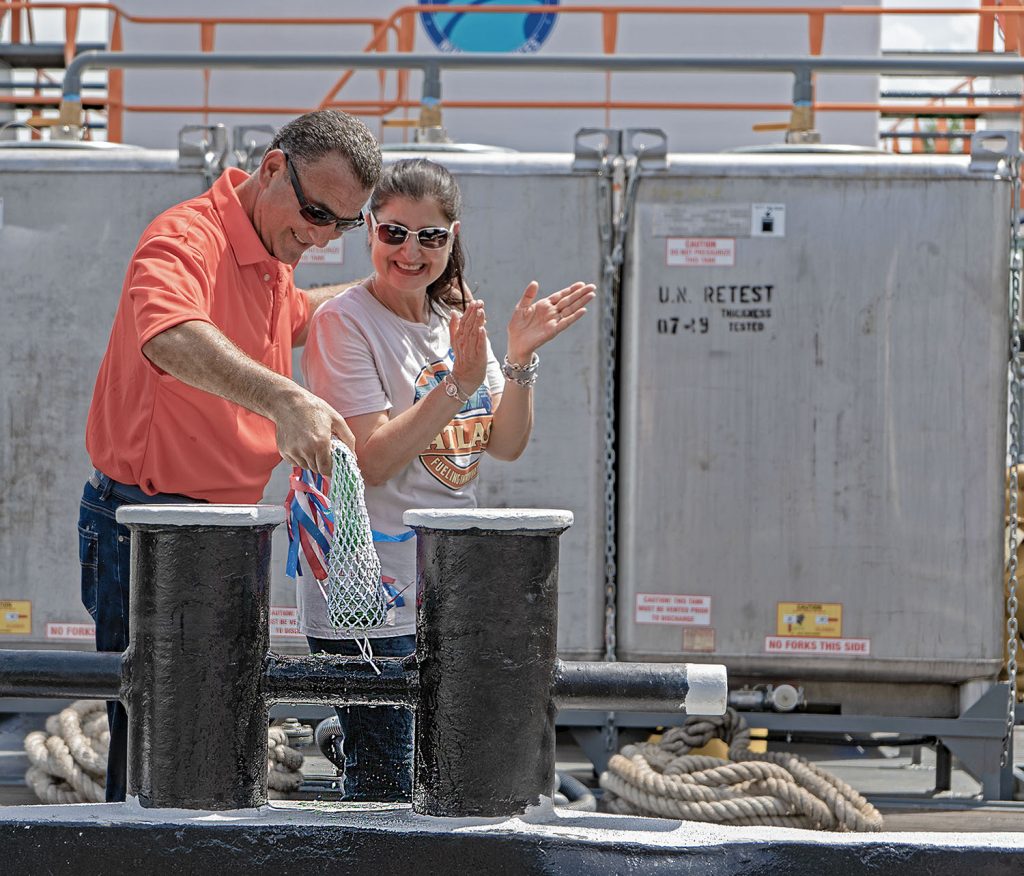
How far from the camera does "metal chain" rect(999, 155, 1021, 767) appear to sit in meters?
4.87

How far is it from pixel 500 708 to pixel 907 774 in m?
3.90

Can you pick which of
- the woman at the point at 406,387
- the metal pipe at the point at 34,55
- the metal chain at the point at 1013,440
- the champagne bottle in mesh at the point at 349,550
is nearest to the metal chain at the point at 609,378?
the metal chain at the point at 1013,440

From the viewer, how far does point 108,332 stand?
16.4ft

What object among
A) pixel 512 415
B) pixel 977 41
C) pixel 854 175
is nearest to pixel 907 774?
pixel 854 175

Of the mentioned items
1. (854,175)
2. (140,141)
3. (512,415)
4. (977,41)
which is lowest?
(512,415)

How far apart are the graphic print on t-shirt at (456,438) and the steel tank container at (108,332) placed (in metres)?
1.88

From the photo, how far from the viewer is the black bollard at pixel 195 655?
1.96 metres

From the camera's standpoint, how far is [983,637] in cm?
485

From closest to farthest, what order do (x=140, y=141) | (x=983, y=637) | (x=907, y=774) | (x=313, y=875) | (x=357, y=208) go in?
(x=313, y=875), (x=357, y=208), (x=983, y=637), (x=907, y=774), (x=140, y=141)

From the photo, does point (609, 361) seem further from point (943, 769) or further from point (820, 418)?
point (943, 769)

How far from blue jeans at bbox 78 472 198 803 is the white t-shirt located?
1.23 ft

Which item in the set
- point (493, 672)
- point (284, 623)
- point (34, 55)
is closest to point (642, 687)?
point (493, 672)

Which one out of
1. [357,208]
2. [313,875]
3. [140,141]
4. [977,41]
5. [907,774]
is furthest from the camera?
[977,41]

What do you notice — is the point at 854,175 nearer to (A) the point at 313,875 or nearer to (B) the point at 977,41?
(A) the point at 313,875
